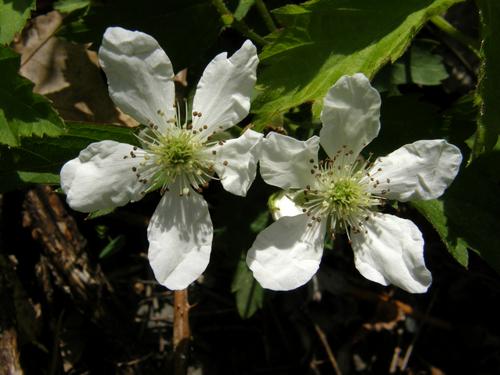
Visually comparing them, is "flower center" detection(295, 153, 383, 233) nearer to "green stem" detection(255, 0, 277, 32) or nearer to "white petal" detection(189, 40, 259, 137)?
"white petal" detection(189, 40, 259, 137)

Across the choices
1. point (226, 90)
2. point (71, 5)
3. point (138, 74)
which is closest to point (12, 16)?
point (71, 5)

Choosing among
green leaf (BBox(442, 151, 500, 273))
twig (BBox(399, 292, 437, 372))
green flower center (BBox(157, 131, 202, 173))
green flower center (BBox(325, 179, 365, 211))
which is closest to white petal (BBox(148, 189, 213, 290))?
green flower center (BBox(157, 131, 202, 173))

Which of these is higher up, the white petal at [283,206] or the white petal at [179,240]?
the white petal at [283,206]

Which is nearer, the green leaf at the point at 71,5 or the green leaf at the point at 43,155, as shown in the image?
the green leaf at the point at 43,155

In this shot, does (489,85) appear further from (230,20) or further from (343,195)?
(230,20)

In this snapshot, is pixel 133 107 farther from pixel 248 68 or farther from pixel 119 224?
pixel 119 224

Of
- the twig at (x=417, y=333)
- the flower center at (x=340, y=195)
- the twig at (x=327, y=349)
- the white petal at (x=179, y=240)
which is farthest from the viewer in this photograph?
the twig at (x=417, y=333)

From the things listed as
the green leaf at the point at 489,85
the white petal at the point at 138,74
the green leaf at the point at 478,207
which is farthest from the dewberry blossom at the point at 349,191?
the white petal at the point at 138,74

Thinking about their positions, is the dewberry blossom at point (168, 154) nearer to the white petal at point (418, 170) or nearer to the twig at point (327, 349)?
the white petal at point (418, 170)
